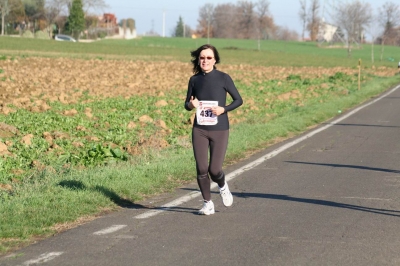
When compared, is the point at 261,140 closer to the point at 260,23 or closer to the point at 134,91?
the point at 134,91

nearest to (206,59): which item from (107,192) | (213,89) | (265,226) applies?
(213,89)

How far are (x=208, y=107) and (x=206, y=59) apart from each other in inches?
20.1

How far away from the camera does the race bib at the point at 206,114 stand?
8359mm

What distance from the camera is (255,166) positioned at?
41.8ft

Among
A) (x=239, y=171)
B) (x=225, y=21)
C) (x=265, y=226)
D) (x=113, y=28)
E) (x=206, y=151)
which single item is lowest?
(x=239, y=171)

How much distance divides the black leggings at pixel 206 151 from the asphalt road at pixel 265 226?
0.41 m

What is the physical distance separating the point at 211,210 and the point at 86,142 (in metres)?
7.24

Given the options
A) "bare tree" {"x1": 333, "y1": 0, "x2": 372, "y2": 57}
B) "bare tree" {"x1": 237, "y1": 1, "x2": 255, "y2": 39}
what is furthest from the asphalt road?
"bare tree" {"x1": 237, "y1": 1, "x2": 255, "y2": 39}

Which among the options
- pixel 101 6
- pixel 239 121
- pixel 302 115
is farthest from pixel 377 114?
pixel 101 6

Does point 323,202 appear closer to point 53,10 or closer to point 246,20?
point 53,10

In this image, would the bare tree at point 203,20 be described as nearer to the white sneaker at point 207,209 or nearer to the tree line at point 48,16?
the tree line at point 48,16

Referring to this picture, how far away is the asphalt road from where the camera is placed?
262 inches

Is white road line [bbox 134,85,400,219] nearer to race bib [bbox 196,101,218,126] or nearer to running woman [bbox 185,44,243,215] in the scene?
running woman [bbox 185,44,243,215]

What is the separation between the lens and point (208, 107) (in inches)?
329
